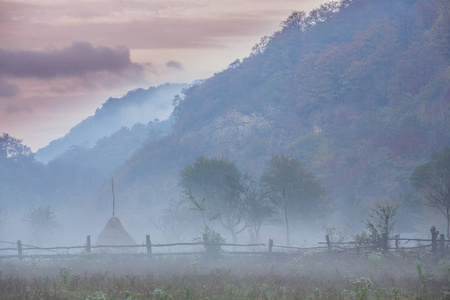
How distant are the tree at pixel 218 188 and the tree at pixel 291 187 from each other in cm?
324

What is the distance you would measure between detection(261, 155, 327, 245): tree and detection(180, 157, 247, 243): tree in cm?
324

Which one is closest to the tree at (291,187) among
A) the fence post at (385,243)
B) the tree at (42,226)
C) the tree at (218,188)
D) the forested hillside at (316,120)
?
the forested hillside at (316,120)

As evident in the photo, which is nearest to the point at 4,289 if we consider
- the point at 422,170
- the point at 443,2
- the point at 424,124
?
the point at 422,170

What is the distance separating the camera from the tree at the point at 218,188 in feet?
159

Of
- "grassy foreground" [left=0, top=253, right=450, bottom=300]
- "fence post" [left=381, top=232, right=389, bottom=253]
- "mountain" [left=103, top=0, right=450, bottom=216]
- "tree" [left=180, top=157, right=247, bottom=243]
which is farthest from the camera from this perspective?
"mountain" [left=103, top=0, right=450, bottom=216]

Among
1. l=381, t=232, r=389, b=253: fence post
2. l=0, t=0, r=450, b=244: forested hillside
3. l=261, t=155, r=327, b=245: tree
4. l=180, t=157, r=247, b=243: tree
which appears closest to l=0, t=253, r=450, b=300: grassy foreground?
l=381, t=232, r=389, b=253: fence post

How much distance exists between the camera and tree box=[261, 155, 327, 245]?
47.7 metres

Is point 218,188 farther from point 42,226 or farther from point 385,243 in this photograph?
point 42,226

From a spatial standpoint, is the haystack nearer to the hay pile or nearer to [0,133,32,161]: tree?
the hay pile

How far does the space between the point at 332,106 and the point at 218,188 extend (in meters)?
59.5

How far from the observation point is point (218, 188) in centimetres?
5212

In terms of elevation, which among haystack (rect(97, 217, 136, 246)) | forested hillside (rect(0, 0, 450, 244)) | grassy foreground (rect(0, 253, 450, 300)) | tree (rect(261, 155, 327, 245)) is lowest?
grassy foreground (rect(0, 253, 450, 300))

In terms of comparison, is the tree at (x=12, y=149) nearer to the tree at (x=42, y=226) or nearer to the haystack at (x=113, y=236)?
the tree at (x=42, y=226)

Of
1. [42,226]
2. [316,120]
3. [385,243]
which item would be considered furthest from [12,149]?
[385,243]
